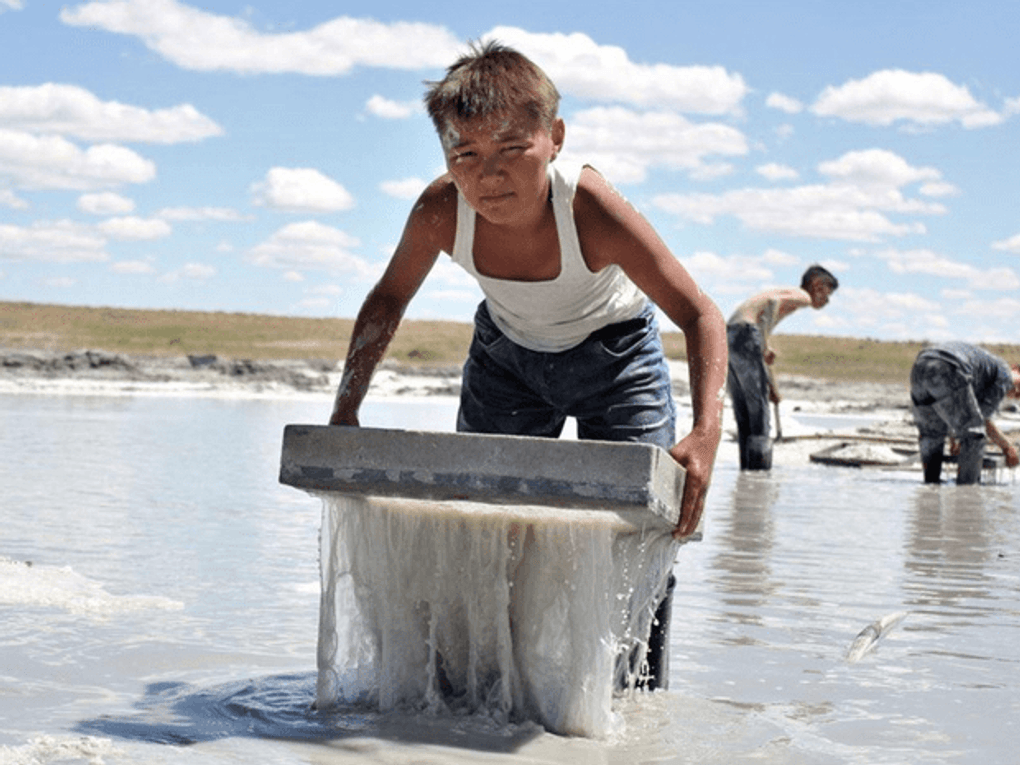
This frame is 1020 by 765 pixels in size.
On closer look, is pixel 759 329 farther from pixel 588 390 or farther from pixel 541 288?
pixel 541 288

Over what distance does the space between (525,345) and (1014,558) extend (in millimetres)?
4436

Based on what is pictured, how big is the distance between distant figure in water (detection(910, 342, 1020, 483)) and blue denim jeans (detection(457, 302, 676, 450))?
8444 mm

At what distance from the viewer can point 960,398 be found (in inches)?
462

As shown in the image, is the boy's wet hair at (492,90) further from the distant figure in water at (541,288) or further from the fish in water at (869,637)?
the fish in water at (869,637)

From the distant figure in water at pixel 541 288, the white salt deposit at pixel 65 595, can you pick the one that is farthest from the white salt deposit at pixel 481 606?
the white salt deposit at pixel 65 595

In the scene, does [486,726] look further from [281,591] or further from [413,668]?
[281,591]

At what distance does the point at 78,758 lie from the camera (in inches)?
119

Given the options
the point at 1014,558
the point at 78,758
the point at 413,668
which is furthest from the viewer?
the point at 1014,558

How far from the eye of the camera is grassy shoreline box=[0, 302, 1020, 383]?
48.5 metres

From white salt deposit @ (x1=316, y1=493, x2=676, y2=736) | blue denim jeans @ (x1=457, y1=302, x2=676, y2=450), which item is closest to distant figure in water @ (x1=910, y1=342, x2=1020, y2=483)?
blue denim jeans @ (x1=457, y1=302, x2=676, y2=450)

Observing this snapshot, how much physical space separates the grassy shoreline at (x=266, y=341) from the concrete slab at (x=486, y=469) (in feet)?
129

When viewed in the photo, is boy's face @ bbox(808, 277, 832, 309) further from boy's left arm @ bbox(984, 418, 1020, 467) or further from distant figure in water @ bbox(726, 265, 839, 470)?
boy's left arm @ bbox(984, 418, 1020, 467)

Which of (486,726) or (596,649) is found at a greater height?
(596,649)

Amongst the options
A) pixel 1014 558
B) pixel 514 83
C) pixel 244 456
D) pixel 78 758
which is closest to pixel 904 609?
pixel 1014 558
